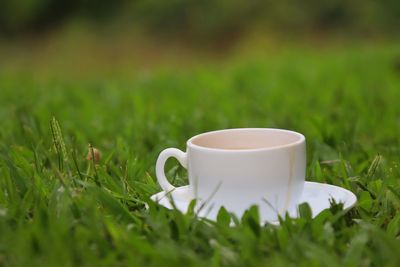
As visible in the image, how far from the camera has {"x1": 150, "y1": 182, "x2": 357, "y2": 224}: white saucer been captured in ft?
4.72

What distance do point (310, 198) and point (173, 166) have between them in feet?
2.04

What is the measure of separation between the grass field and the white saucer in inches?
1.3

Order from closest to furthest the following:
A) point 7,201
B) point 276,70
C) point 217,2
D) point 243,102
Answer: point 7,201 < point 243,102 < point 276,70 < point 217,2

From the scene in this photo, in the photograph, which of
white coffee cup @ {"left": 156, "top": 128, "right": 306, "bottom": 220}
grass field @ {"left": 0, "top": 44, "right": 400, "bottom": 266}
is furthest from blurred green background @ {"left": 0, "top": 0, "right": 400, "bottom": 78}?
white coffee cup @ {"left": 156, "top": 128, "right": 306, "bottom": 220}

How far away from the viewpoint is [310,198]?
153cm

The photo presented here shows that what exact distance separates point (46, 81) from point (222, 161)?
3.34m

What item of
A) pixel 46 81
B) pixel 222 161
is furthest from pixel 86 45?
pixel 222 161

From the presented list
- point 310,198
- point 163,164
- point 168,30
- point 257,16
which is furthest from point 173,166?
point 168,30

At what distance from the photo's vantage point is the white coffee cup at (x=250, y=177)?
1376 mm

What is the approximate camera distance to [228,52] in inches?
255


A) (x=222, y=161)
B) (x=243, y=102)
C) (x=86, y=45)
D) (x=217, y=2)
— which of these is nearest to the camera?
(x=222, y=161)

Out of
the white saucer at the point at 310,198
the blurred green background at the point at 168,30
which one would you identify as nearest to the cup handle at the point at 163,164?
the white saucer at the point at 310,198

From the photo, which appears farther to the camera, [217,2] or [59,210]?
[217,2]

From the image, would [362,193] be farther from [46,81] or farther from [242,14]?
[242,14]
